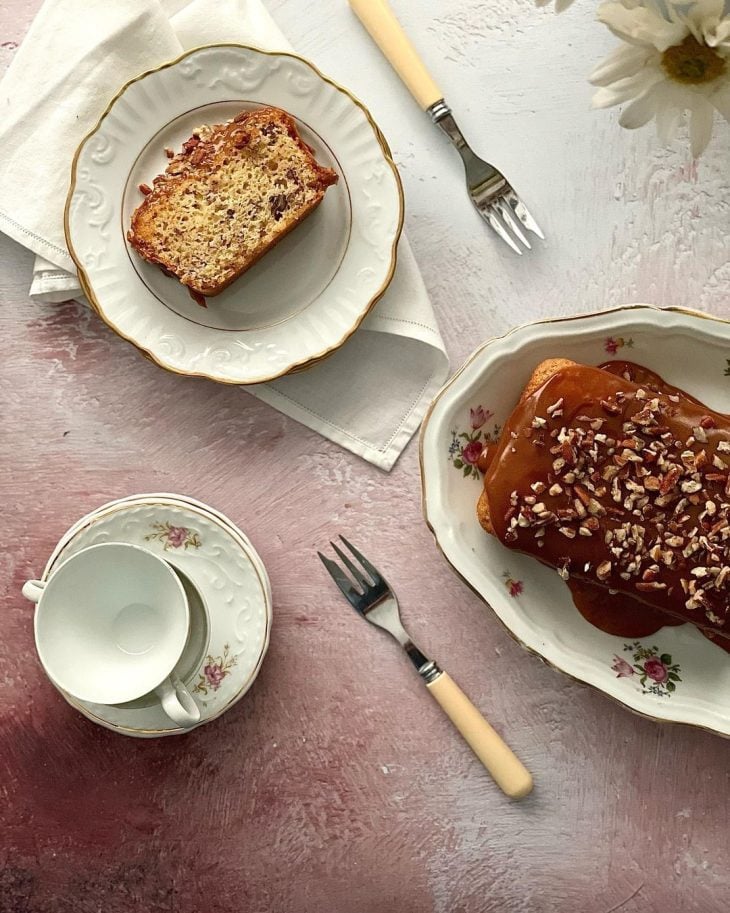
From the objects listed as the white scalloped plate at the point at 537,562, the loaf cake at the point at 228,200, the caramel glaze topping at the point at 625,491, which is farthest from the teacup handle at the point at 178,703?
the loaf cake at the point at 228,200

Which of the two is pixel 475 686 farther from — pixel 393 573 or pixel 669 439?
pixel 669 439

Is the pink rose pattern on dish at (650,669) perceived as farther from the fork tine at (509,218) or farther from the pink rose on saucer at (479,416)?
the fork tine at (509,218)

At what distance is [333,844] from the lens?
6.27 ft

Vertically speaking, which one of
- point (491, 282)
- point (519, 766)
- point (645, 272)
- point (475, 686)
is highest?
point (491, 282)

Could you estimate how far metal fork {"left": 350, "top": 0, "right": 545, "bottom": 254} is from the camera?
181 cm

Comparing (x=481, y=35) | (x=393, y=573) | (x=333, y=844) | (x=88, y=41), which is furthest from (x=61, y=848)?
(x=481, y=35)

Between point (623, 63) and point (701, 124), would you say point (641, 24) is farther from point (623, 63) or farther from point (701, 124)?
point (701, 124)

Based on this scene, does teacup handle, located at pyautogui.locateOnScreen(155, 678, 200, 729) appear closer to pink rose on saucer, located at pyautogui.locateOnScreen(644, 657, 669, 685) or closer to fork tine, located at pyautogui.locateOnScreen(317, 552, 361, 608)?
fork tine, located at pyautogui.locateOnScreen(317, 552, 361, 608)

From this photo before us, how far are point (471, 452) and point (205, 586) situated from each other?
0.63 metres

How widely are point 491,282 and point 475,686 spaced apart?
2.95ft

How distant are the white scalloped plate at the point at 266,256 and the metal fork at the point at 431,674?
466mm

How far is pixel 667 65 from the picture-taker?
1408mm

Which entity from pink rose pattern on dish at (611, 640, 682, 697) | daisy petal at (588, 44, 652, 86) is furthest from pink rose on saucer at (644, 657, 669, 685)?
daisy petal at (588, 44, 652, 86)

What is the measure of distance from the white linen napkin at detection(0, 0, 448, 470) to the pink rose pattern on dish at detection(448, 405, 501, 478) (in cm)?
15
